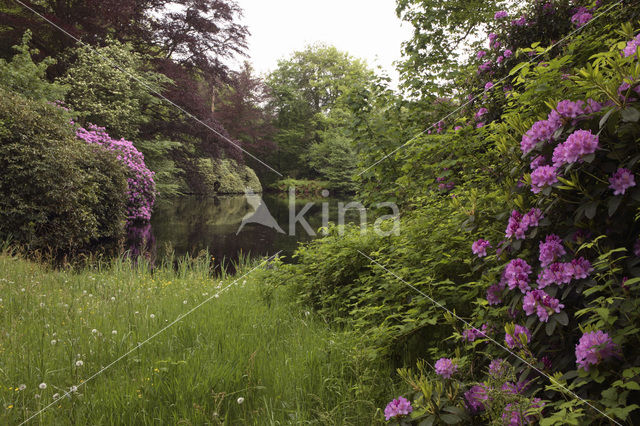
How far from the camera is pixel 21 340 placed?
2.42 m

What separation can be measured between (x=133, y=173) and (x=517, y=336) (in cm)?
1092

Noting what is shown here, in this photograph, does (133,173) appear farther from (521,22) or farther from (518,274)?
(518,274)

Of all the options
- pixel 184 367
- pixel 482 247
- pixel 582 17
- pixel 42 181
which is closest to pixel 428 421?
pixel 482 247

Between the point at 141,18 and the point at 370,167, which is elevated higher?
the point at 141,18

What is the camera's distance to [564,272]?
123 cm

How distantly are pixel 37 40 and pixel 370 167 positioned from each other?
1327cm

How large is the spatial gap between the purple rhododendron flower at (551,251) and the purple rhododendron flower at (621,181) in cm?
24

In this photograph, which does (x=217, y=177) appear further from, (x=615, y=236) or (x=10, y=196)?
(x=615, y=236)

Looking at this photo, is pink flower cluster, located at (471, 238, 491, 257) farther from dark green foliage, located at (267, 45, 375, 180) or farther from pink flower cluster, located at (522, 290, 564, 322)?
dark green foliage, located at (267, 45, 375, 180)

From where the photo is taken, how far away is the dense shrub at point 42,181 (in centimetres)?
626

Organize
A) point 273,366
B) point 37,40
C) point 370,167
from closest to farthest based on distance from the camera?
1. point 273,366
2. point 370,167
3. point 37,40

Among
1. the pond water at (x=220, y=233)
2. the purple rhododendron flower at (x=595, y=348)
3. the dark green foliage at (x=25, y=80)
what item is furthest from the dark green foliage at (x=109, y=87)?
the purple rhododendron flower at (x=595, y=348)

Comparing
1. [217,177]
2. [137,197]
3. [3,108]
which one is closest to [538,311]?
[3,108]

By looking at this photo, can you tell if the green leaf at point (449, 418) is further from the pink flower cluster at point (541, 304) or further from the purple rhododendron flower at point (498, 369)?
the pink flower cluster at point (541, 304)
